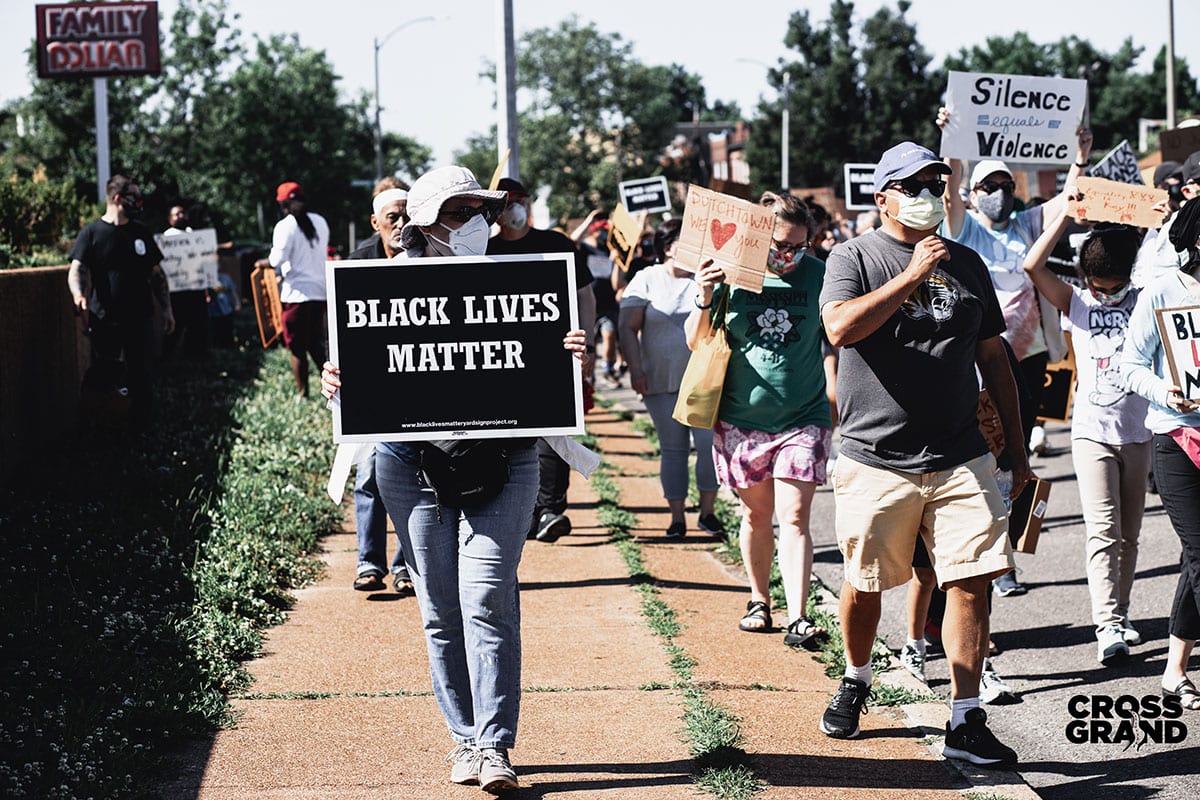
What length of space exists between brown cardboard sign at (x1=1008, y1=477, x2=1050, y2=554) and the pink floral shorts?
0.85 meters

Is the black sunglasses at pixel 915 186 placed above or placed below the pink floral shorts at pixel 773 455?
above

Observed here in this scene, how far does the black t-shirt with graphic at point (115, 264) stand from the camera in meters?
10.6

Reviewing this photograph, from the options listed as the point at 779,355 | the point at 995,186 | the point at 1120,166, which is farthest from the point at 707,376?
the point at 1120,166

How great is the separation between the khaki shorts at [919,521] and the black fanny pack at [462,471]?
4.37ft

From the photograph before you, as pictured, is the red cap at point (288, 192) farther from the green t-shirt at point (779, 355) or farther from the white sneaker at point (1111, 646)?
the white sneaker at point (1111, 646)

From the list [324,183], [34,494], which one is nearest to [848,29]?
[324,183]

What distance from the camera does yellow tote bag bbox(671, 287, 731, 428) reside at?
6816mm

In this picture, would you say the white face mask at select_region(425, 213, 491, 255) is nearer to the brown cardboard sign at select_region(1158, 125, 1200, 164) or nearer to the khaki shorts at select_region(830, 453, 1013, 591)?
the khaki shorts at select_region(830, 453, 1013, 591)

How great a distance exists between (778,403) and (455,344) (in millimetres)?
2349

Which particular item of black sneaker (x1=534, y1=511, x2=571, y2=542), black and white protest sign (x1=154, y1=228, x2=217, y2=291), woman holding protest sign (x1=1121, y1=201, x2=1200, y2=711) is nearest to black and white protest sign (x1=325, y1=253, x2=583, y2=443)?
woman holding protest sign (x1=1121, y1=201, x2=1200, y2=711)

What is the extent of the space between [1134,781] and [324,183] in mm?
51735

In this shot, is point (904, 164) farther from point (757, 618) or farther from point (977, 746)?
point (757, 618)

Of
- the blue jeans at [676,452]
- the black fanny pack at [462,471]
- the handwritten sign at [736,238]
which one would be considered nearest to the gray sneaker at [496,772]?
the black fanny pack at [462,471]

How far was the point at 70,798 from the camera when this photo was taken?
434 cm
